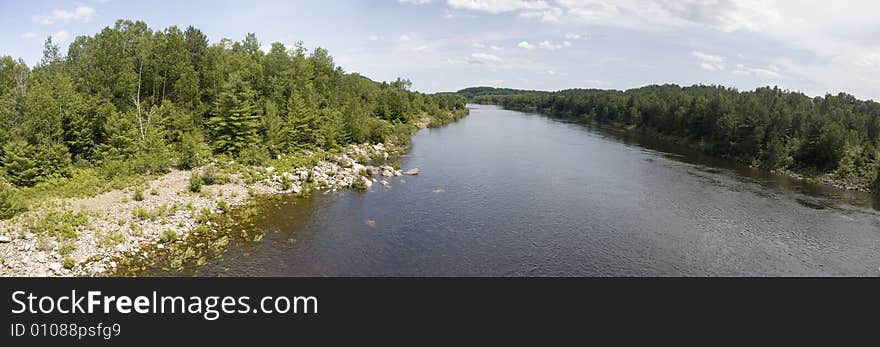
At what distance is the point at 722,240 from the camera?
30578 millimetres

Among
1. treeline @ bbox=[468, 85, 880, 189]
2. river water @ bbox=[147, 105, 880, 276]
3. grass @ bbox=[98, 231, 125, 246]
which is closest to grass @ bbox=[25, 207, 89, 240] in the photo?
grass @ bbox=[98, 231, 125, 246]

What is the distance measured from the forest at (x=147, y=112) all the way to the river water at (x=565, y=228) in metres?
13.5

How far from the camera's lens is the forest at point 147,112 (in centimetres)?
3180

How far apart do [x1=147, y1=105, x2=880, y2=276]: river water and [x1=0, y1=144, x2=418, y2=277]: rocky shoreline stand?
297 centimetres

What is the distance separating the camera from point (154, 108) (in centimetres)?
4241

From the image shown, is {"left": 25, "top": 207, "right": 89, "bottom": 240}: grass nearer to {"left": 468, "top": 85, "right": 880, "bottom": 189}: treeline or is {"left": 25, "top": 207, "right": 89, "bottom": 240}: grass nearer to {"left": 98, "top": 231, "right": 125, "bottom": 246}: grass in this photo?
{"left": 98, "top": 231, "right": 125, "bottom": 246}: grass

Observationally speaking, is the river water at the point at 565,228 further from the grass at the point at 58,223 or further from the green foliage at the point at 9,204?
the green foliage at the point at 9,204

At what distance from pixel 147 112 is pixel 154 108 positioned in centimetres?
176

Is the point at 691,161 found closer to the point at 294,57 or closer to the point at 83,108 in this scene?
the point at 294,57

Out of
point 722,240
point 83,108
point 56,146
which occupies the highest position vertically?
point 83,108


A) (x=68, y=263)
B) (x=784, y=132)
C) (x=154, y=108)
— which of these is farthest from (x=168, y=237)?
(x=784, y=132)
